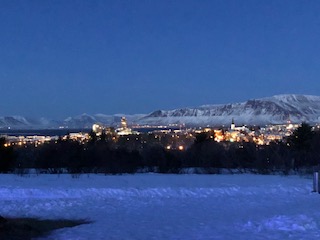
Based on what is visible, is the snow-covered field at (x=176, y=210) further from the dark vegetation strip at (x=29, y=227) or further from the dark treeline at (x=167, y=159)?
the dark treeline at (x=167, y=159)

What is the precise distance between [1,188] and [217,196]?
9.56 meters

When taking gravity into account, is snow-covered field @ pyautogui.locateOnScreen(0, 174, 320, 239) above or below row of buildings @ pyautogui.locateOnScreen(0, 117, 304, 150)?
below

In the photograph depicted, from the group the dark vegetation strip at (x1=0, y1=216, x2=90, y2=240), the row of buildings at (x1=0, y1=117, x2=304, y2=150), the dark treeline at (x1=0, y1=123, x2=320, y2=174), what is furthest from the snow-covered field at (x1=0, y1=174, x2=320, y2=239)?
the row of buildings at (x1=0, y1=117, x2=304, y2=150)

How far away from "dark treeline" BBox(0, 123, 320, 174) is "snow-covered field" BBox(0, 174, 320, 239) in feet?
51.0

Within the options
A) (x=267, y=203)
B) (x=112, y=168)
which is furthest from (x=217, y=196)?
(x=112, y=168)

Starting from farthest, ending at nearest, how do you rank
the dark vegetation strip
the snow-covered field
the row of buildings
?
1. the row of buildings
2. the snow-covered field
3. the dark vegetation strip

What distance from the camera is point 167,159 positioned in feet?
132

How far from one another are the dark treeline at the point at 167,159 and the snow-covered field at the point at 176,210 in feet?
51.0

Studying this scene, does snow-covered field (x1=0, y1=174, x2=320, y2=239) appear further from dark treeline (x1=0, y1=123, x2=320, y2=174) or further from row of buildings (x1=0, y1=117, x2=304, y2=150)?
row of buildings (x1=0, y1=117, x2=304, y2=150)

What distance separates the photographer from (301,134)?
152 feet

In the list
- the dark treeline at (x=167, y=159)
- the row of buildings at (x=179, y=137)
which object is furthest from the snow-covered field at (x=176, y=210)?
the row of buildings at (x=179, y=137)

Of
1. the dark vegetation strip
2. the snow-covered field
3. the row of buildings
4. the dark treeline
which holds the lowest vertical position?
the dark vegetation strip

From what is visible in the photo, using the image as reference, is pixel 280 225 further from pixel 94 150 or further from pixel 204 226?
pixel 94 150

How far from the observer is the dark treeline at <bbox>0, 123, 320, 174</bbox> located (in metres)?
37.9
